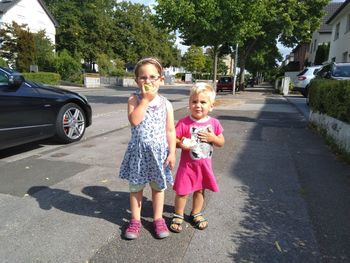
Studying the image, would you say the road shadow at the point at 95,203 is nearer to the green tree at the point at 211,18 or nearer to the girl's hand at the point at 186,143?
the girl's hand at the point at 186,143

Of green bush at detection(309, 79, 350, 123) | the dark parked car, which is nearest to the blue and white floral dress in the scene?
the dark parked car

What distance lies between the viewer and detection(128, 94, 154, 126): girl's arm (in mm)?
2699

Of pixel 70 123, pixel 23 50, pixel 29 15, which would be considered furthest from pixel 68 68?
pixel 70 123

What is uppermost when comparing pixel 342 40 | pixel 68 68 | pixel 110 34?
pixel 110 34

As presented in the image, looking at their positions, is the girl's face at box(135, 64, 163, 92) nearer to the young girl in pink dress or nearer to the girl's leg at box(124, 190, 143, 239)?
the young girl in pink dress

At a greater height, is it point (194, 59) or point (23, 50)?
point (194, 59)

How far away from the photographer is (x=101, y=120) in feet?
32.6

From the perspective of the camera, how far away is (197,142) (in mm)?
2969


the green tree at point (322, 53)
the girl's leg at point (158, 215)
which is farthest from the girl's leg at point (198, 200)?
the green tree at point (322, 53)

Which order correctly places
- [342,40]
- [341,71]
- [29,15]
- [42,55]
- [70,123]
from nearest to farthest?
[70,123], [341,71], [342,40], [42,55], [29,15]

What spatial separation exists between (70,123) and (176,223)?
4.09m

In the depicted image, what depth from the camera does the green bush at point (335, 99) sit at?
5.97 meters

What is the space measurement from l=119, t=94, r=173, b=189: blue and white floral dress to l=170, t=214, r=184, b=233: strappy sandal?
1.30 ft

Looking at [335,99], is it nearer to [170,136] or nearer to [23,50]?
[170,136]
